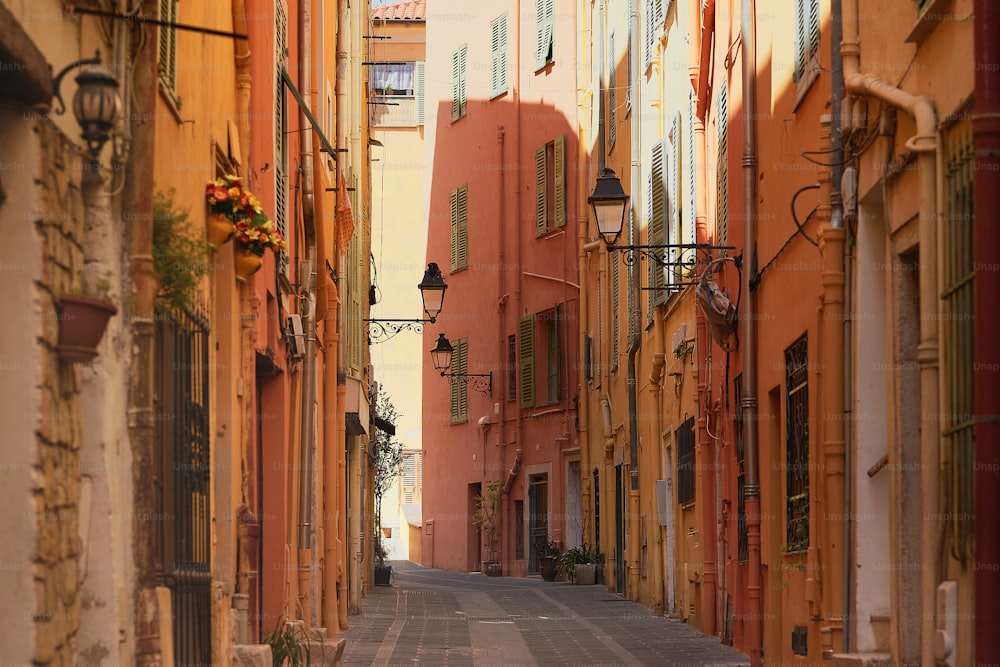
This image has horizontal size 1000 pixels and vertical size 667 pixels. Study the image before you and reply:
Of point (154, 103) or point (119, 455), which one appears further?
point (154, 103)

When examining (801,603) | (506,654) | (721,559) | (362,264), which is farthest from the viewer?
(362,264)

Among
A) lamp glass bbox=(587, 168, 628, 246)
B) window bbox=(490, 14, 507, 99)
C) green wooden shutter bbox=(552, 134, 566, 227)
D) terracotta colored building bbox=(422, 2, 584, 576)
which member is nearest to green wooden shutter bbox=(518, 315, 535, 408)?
terracotta colored building bbox=(422, 2, 584, 576)

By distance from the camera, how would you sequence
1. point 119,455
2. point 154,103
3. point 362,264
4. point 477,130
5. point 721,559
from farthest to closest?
point 477,130, point 362,264, point 721,559, point 154,103, point 119,455

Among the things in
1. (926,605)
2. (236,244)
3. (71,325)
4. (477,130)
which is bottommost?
(926,605)

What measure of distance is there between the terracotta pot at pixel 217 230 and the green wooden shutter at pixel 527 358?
2261 centimetres

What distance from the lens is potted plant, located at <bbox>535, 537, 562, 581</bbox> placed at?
28784 mm

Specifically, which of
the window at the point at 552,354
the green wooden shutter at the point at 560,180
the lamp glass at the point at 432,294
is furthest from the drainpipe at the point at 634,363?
the green wooden shutter at the point at 560,180

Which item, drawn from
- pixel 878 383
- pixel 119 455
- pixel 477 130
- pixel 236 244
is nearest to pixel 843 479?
pixel 878 383

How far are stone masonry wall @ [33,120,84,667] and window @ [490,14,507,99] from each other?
93.5 ft

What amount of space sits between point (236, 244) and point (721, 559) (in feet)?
24.9

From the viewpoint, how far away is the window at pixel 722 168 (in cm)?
1490

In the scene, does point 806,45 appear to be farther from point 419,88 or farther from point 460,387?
point 419,88

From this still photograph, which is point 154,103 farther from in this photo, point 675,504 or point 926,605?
point 675,504

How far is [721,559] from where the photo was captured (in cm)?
1546
